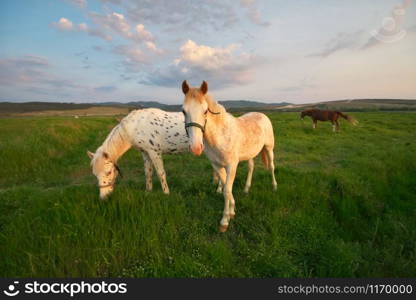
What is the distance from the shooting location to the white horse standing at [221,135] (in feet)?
9.51

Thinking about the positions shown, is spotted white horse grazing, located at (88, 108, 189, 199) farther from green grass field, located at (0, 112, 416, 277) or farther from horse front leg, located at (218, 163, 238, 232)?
horse front leg, located at (218, 163, 238, 232)

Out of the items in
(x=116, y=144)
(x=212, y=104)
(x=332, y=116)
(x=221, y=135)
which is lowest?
(x=116, y=144)

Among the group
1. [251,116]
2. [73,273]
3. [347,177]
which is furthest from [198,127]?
[347,177]

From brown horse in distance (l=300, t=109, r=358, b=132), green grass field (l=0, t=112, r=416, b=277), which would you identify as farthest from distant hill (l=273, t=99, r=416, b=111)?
green grass field (l=0, t=112, r=416, b=277)

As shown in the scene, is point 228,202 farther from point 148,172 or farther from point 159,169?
point 148,172

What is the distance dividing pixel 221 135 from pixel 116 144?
3.04 meters

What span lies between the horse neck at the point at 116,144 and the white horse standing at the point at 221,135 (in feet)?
8.49

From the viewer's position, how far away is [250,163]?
215 inches

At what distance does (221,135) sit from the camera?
3684mm

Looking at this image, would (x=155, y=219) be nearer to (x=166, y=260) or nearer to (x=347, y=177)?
(x=166, y=260)

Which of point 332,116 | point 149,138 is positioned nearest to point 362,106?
point 332,116

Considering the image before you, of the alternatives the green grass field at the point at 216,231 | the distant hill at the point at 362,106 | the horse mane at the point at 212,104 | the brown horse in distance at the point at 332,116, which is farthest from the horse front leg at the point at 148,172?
the distant hill at the point at 362,106

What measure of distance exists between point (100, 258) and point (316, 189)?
5.07 m

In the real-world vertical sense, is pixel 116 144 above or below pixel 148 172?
above
